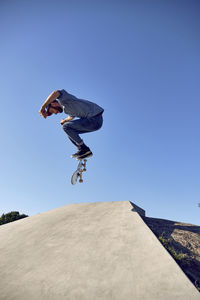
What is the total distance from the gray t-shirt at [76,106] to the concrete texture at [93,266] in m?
2.86

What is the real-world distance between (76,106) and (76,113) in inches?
7.7

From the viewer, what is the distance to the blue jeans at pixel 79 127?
480 centimetres

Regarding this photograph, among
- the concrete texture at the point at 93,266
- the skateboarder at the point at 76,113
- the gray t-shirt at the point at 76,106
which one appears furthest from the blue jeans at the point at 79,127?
the concrete texture at the point at 93,266

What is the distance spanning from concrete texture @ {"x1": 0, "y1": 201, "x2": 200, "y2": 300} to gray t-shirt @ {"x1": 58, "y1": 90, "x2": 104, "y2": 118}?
2861 mm

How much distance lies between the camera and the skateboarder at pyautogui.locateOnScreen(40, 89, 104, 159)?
15.2ft

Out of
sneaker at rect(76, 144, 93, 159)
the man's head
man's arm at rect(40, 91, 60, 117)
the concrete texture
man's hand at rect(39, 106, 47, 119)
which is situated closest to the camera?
the concrete texture

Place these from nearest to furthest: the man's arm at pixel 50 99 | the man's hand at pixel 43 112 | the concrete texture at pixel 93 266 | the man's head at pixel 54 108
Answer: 1. the concrete texture at pixel 93 266
2. the man's arm at pixel 50 99
3. the man's hand at pixel 43 112
4. the man's head at pixel 54 108

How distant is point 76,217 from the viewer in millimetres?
4387

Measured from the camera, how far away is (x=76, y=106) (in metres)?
4.68

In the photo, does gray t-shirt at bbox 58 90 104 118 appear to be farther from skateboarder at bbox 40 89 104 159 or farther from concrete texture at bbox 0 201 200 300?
concrete texture at bbox 0 201 200 300

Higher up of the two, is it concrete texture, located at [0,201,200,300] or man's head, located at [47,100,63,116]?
man's head, located at [47,100,63,116]

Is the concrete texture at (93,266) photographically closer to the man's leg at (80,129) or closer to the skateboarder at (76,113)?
the man's leg at (80,129)

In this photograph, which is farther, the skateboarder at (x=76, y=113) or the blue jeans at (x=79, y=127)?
the blue jeans at (x=79, y=127)

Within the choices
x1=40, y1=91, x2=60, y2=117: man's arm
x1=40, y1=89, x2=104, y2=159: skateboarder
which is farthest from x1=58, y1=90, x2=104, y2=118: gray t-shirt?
x1=40, y1=91, x2=60, y2=117: man's arm
